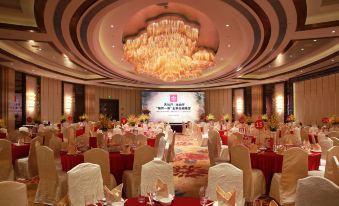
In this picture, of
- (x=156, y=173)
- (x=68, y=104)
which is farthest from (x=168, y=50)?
(x=68, y=104)

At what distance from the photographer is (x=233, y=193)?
2119 mm

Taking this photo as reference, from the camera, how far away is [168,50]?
7.31m

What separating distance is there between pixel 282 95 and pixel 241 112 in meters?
3.95

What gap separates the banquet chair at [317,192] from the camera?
227 cm

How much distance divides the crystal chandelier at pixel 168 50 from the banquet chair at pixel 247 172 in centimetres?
350

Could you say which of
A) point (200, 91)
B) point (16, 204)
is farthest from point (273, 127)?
point (200, 91)

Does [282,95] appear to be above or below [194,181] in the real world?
above

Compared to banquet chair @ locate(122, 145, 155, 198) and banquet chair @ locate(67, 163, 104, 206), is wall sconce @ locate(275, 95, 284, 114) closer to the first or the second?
banquet chair @ locate(122, 145, 155, 198)

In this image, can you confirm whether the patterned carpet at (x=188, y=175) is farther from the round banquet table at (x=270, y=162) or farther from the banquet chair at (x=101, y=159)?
the banquet chair at (x=101, y=159)

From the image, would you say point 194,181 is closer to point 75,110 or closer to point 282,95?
point 282,95

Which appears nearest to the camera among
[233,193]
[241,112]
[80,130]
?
[233,193]

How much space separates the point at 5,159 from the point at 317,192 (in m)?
5.63

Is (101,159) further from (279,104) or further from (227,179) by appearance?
(279,104)

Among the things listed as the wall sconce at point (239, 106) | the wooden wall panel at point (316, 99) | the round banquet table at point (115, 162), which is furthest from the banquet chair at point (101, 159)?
the wall sconce at point (239, 106)
